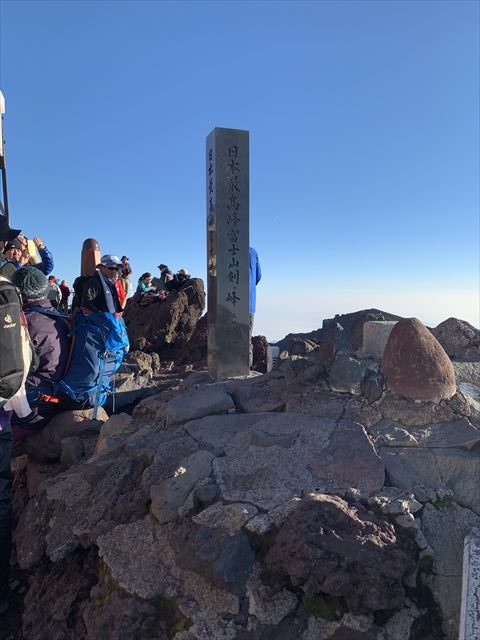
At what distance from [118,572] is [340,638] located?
108 cm

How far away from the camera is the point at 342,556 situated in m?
2.14

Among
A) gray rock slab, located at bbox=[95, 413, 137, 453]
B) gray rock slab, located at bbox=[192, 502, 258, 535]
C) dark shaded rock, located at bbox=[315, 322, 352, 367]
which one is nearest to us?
gray rock slab, located at bbox=[192, 502, 258, 535]

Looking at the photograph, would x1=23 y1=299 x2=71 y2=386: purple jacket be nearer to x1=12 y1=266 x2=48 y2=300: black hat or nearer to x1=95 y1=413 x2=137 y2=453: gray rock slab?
x1=12 y1=266 x2=48 y2=300: black hat

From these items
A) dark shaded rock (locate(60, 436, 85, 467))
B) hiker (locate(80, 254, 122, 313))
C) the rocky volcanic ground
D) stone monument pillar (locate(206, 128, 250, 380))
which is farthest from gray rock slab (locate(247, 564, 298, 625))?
stone monument pillar (locate(206, 128, 250, 380))

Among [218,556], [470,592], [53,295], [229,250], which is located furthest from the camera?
[53,295]

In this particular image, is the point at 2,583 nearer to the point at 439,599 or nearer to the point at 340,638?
the point at 340,638

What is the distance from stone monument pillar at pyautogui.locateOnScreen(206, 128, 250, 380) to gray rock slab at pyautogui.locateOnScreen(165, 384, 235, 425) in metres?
1.38

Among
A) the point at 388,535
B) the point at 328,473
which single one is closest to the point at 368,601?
the point at 388,535

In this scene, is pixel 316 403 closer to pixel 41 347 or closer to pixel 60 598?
pixel 60 598

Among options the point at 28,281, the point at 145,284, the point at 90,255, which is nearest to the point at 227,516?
the point at 28,281

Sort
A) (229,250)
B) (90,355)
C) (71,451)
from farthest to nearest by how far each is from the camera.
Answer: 1. (229,250)
2. (90,355)
3. (71,451)

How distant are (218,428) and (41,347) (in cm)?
155

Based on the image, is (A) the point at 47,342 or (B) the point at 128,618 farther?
(A) the point at 47,342

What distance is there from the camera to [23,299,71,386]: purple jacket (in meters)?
3.70
